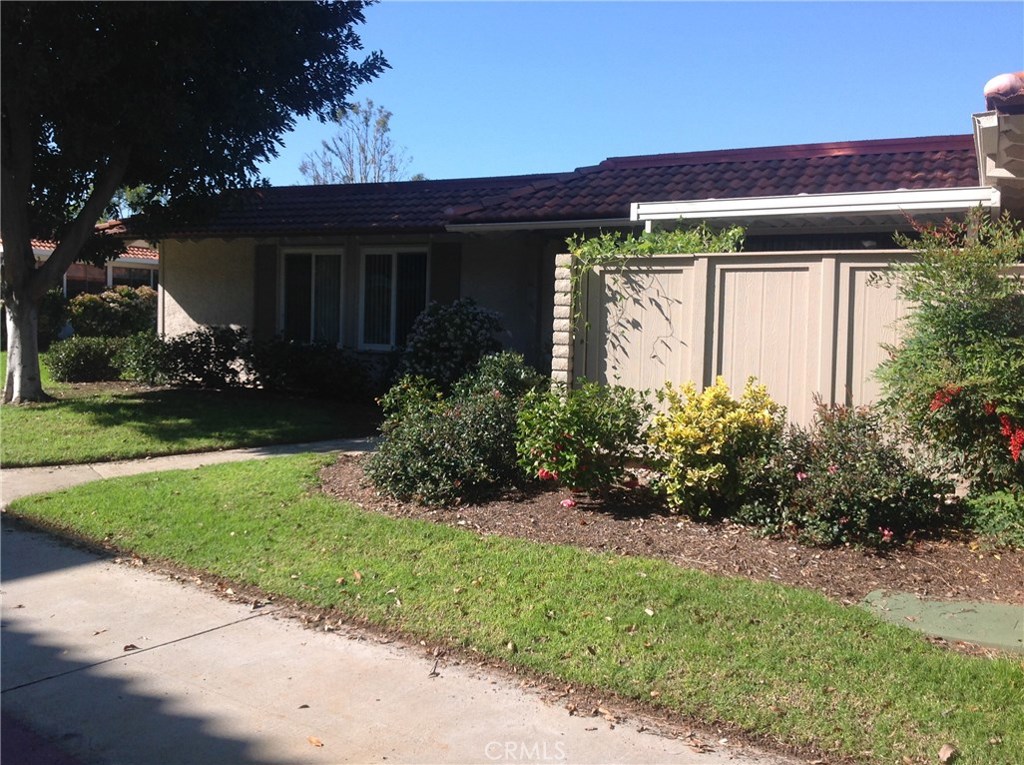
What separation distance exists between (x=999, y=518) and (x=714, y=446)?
72.9 inches

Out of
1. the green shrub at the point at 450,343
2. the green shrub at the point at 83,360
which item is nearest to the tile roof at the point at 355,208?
the green shrub at the point at 450,343

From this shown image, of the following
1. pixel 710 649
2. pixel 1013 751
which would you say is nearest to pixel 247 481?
pixel 710 649

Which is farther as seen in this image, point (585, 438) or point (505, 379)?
point (505, 379)

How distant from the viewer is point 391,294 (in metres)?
15.3

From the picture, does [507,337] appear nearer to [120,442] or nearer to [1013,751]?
[120,442]

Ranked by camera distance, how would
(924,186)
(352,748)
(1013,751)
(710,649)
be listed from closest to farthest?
(1013,751) < (352,748) < (710,649) < (924,186)

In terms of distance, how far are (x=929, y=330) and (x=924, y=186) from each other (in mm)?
4661

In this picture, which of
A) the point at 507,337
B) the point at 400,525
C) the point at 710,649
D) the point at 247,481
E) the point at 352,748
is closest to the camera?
the point at 352,748

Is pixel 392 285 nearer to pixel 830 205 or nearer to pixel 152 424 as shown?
pixel 152 424

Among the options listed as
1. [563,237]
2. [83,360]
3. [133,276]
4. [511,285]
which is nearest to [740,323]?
[563,237]

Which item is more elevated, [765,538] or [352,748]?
[765,538]

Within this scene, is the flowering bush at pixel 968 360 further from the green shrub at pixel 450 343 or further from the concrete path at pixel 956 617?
the green shrub at pixel 450 343

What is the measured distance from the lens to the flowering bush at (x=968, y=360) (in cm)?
585

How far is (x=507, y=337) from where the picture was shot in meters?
13.4
